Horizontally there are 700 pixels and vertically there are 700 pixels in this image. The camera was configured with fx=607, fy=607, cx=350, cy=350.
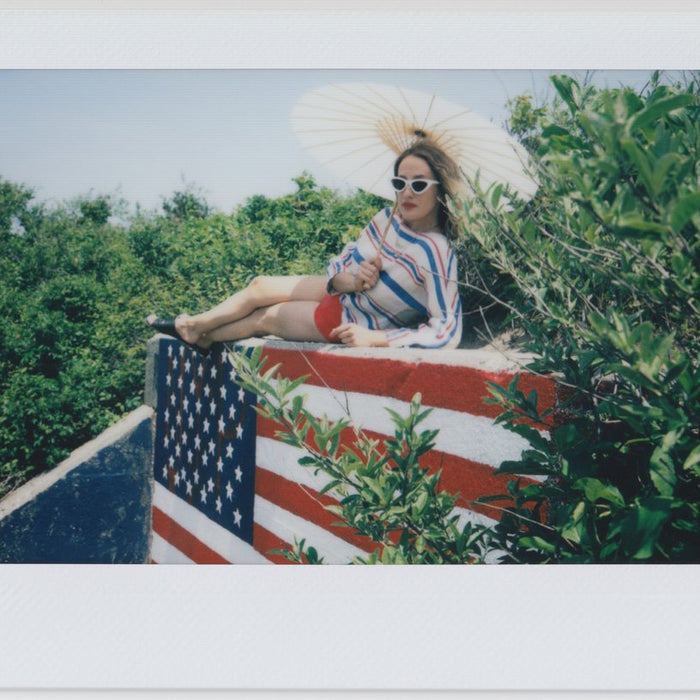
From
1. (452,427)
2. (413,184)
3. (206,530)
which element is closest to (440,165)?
(413,184)

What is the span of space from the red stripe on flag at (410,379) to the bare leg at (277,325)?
0.38ft

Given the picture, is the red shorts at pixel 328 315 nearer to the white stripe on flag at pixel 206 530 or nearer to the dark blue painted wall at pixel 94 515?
the white stripe on flag at pixel 206 530

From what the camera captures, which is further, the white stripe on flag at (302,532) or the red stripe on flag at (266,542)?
the red stripe on flag at (266,542)

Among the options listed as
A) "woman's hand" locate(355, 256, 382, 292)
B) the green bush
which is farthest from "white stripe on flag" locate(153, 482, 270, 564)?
the green bush

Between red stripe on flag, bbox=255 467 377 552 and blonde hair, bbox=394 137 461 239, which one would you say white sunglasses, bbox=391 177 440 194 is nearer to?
blonde hair, bbox=394 137 461 239

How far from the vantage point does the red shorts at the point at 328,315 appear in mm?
2910

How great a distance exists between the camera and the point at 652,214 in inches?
46.3

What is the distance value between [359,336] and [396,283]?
0.98ft

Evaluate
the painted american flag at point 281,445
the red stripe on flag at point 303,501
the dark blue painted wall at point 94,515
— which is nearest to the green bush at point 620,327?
the painted american flag at point 281,445
